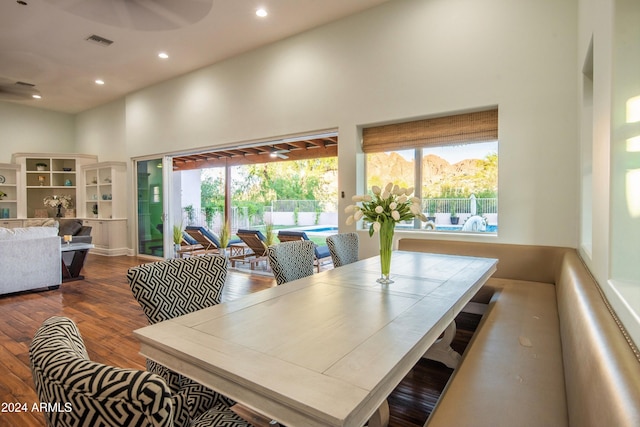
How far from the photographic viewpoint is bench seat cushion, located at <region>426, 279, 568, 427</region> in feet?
4.22

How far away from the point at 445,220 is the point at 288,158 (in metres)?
4.69

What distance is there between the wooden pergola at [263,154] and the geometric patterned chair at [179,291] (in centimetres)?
466

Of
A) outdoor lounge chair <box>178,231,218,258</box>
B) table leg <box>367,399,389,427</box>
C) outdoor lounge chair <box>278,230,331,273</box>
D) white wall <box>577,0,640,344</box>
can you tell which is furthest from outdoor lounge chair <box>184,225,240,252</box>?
white wall <box>577,0,640,344</box>

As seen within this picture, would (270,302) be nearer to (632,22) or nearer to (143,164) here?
(632,22)

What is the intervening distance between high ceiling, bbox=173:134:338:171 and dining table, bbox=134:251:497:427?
494 cm

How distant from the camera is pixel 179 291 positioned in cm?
183

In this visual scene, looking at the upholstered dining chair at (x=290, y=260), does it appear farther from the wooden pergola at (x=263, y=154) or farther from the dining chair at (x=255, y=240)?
the wooden pergola at (x=263, y=154)

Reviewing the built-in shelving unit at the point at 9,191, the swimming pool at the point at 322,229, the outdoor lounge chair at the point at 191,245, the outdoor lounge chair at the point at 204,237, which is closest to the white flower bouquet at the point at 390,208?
the outdoor lounge chair at the point at 204,237

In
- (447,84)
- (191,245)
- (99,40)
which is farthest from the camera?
(191,245)

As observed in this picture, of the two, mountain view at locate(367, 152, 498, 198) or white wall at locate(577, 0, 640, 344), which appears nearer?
white wall at locate(577, 0, 640, 344)

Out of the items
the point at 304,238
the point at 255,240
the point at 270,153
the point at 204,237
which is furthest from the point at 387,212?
the point at 270,153

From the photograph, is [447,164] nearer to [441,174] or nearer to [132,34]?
[441,174]

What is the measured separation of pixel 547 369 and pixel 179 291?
6.15 feet

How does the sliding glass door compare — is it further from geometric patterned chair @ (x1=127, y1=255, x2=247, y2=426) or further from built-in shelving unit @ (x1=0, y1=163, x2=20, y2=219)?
geometric patterned chair @ (x1=127, y1=255, x2=247, y2=426)
